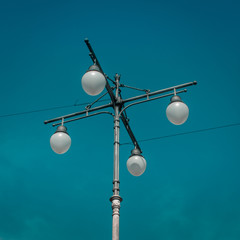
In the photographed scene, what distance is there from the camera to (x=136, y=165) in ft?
34.4

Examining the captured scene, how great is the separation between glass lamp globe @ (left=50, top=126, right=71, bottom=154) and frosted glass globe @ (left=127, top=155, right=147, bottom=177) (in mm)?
1578

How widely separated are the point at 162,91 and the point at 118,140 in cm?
171

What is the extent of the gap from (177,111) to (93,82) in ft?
6.71

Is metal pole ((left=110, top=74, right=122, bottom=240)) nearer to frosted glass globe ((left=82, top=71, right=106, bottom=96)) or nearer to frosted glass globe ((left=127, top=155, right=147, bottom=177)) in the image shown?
frosted glass globe ((left=127, top=155, right=147, bottom=177))

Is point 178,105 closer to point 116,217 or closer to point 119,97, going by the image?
point 119,97

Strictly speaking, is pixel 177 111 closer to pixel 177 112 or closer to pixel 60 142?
pixel 177 112

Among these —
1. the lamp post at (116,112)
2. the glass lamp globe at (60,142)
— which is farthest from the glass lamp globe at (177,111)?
the glass lamp globe at (60,142)

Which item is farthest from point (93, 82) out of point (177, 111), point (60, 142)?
point (177, 111)

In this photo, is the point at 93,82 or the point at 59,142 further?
the point at 59,142

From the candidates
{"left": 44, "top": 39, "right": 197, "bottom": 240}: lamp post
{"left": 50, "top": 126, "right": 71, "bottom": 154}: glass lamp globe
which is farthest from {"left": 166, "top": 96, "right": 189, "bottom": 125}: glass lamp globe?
{"left": 50, "top": 126, "right": 71, "bottom": 154}: glass lamp globe

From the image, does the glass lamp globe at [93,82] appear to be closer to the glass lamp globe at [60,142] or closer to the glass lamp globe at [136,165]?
the glass lamp globe at [60,142]

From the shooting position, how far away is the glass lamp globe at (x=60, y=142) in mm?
10477

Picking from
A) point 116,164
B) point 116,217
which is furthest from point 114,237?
point 116,164

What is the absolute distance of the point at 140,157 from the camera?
34.8 feet
